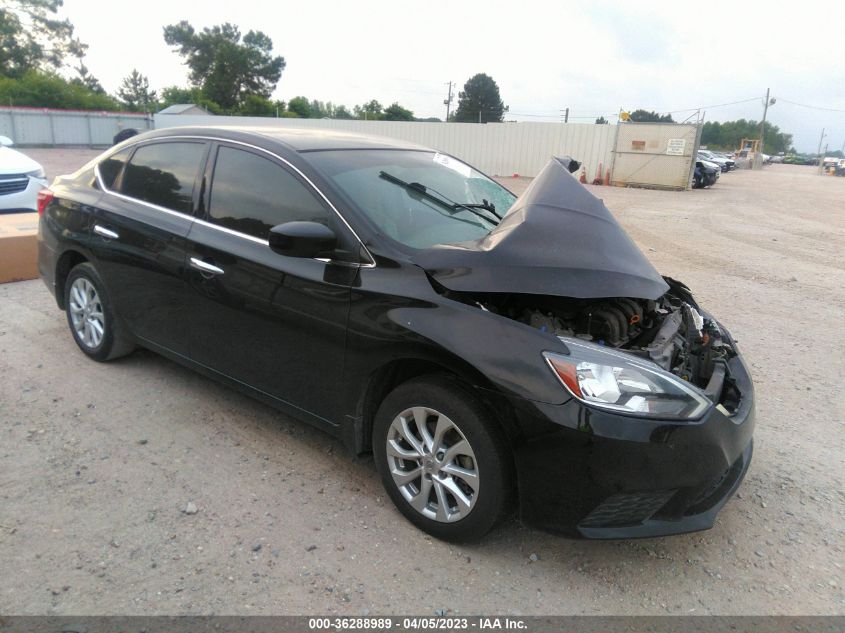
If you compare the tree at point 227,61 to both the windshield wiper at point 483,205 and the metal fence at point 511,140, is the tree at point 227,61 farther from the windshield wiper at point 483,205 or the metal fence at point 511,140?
the windshield wiper at point 483,205

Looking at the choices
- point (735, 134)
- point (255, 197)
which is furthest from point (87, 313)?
point (735, 134)

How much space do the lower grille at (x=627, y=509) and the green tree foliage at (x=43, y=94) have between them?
54.1 meters

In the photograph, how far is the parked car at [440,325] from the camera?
2.42 metres

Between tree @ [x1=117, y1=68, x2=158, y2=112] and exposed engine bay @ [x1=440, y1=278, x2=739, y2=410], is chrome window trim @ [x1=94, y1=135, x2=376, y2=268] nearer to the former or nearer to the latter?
exposed engine bay @ [x1=440, y1=278, x2=739, y2=410]

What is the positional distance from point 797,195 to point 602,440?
26162mm

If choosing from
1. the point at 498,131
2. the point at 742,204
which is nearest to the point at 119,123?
the point at 498,131

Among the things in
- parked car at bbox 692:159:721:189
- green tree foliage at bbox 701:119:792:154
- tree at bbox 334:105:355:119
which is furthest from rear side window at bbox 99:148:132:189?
green tree foliage at bbox 701:119:792:154

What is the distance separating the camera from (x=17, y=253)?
6.59m

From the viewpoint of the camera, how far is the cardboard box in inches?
258

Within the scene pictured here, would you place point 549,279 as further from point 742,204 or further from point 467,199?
point 742,204

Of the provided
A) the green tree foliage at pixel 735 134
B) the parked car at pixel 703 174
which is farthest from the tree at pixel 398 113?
the green tree foliage at pixel 735 134

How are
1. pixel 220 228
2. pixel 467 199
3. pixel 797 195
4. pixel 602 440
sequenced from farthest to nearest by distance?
1. pixel 797 195
2. pixel 467 199
3. pixel 220 228
4. pixel 602 440

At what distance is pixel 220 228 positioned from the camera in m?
3.50

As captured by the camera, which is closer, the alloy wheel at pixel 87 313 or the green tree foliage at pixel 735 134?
the alloy wheel at pixel 87 313
